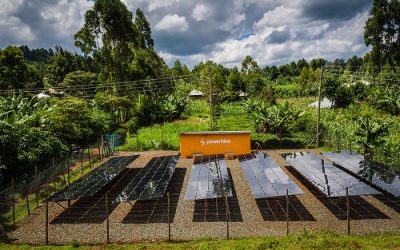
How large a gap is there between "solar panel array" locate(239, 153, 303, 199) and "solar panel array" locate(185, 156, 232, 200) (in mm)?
1166

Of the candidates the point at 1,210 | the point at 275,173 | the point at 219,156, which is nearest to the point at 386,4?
the point at 219,156

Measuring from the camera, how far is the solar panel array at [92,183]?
14.9 meters

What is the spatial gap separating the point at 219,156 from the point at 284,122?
9065 millimetres

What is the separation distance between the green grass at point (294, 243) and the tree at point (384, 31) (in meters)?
49.0

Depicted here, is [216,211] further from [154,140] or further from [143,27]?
[143,27]

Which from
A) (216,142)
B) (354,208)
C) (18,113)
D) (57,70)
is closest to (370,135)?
(354,208)

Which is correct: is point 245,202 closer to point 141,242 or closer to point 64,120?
point 141,242

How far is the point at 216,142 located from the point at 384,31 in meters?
40.9

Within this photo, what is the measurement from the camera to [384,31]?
174ft

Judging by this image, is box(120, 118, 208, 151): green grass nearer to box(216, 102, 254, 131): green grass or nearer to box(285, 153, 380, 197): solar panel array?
box(216, 102, 254, 131): green grass

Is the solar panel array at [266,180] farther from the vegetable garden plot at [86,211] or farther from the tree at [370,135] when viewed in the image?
the tree at [370,135]

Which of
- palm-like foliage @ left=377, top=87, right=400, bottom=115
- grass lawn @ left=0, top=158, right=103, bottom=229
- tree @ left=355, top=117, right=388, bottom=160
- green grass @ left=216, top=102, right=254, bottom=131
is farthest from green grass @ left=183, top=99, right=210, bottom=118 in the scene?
tree @ left=355, top=117, right=388, bottom=160

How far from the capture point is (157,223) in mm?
13750

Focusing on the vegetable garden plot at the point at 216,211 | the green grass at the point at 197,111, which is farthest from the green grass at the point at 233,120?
the vegetable garden plot at the point at 216,211
